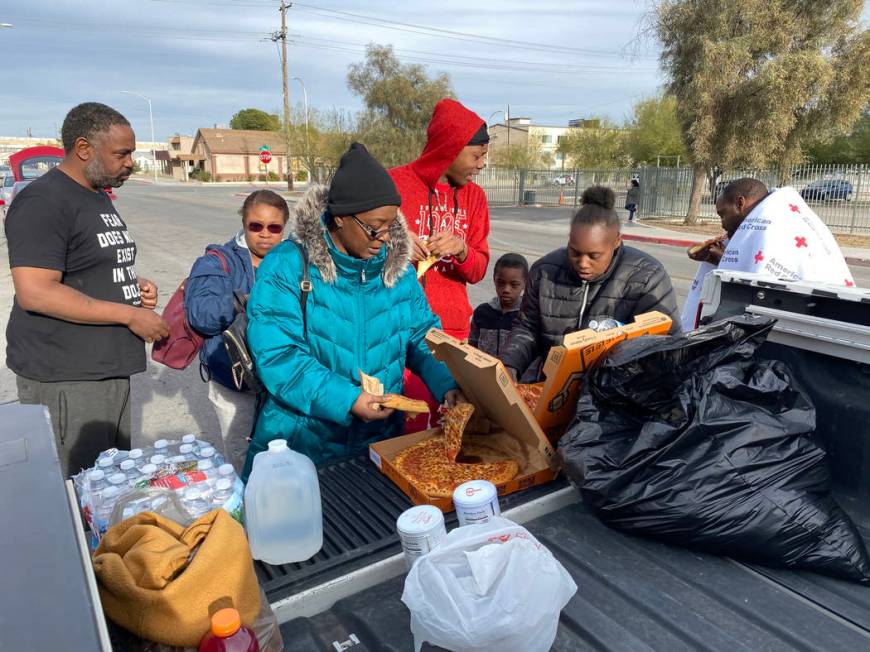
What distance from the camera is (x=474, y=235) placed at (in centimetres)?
369

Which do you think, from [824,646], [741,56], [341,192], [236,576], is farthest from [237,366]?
[741,56]

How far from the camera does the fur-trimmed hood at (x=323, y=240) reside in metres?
2.21

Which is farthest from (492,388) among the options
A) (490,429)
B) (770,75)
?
(770,75)

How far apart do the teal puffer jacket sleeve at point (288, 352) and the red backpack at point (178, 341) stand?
1.03 m

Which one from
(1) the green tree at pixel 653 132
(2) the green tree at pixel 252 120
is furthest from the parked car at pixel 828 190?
(2) the green tree at pixel 252 120

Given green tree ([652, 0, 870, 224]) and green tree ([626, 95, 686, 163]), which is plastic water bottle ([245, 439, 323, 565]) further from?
green tree ([626, 95, 686, 163])

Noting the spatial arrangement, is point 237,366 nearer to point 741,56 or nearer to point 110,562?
point 110,562

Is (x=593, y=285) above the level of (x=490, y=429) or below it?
above

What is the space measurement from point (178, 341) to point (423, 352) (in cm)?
136

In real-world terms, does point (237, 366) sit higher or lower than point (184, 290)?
lower

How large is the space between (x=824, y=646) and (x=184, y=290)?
2.85 metres

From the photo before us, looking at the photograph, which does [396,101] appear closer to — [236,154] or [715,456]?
[715,456]

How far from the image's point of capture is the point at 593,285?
289cm

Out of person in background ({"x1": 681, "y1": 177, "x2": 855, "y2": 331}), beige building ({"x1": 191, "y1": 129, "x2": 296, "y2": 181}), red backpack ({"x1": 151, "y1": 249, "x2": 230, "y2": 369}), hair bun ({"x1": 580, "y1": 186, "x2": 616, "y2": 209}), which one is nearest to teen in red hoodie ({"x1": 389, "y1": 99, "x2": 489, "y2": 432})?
hair bun ({"x1": 580, "y1": 186, "x2": 616, "y2": 209})
